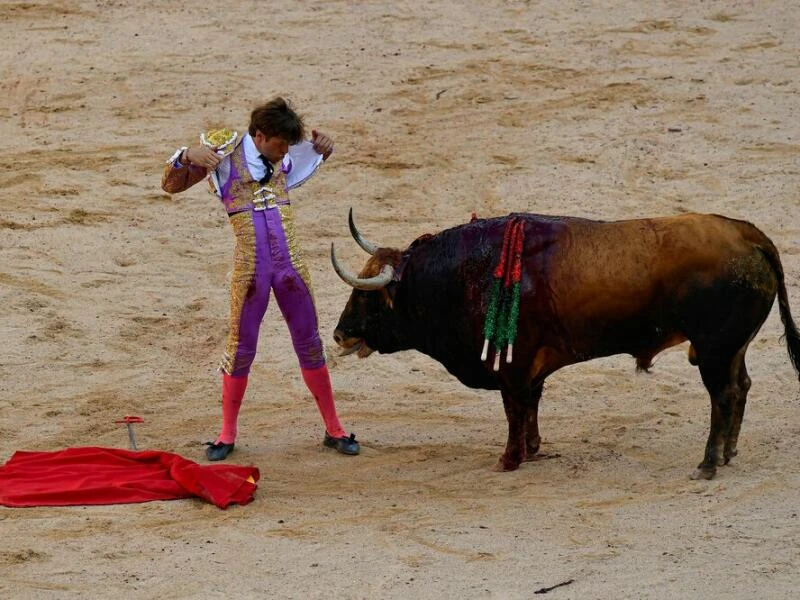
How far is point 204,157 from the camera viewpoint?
7.96 m

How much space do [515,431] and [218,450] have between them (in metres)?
1.57

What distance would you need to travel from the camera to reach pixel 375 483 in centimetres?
810

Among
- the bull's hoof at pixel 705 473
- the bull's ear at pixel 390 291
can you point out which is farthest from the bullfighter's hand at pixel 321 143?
the bull's hoof at pixel 705 473

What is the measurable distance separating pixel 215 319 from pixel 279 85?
3.27 m

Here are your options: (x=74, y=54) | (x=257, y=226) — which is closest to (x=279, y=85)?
(x=74, y=54)

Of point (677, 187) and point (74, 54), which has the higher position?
point (74, 54)

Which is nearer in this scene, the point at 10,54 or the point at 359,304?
the point at 359,304

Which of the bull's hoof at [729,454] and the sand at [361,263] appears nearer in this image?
the sand at [361,263]

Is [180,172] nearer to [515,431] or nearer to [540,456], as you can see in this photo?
[515,431]

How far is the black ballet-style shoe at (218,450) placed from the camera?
332 inches

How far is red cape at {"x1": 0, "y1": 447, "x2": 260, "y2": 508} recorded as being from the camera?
7707 millimetres

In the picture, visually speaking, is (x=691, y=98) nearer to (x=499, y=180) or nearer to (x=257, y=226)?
(x=499, y=180)

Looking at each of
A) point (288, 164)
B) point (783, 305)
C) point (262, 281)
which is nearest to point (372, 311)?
point (262, 281)

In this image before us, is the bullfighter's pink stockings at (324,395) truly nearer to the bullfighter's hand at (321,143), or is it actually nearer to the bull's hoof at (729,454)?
the bullfighter's hand at (321,143)
